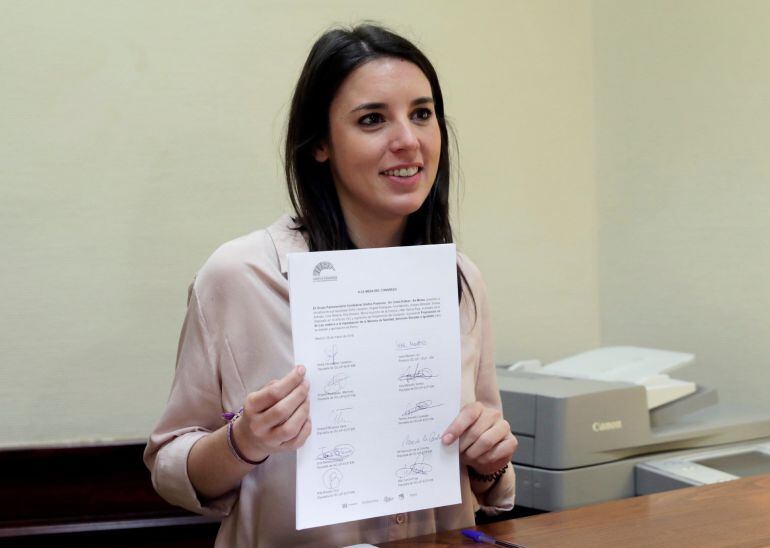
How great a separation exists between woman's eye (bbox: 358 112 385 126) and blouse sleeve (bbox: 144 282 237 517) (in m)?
0.36

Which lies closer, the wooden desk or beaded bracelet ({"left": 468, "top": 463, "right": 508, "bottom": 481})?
the wooden desk

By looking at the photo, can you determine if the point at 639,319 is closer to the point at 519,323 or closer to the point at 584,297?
the point at 584,297

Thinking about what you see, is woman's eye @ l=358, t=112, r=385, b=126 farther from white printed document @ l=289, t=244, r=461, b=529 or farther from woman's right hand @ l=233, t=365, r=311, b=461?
woman's right hand @ l=233, t=365, r=311, b=461

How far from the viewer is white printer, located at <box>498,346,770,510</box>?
6.29 feet

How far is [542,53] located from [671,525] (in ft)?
5.90

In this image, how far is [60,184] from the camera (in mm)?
2096

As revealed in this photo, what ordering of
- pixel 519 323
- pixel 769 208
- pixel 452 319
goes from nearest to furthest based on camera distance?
pixel 452 319
pixel 769 208
pixel 519 323

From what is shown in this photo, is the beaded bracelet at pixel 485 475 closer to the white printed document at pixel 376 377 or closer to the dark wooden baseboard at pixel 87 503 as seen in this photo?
the white printed document at pixel 376 377

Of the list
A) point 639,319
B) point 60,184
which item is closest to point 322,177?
point 60,184

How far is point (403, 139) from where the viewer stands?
4.33 feet
